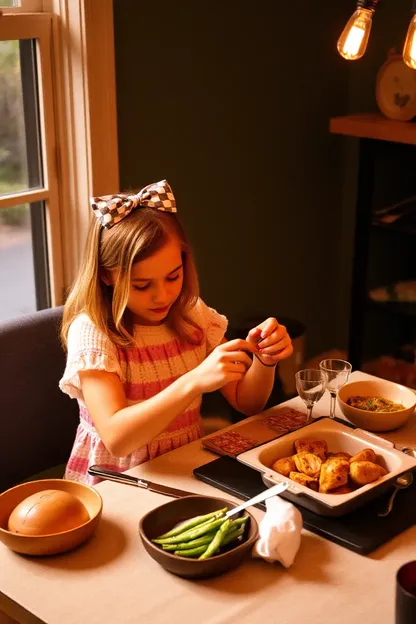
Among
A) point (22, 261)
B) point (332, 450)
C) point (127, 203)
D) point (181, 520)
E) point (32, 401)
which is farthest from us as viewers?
point (22, 261)

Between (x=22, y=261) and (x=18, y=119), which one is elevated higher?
(x=18, y=119)

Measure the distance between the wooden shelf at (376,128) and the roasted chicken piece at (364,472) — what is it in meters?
1.57

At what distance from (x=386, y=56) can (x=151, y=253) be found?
1880 millimetres

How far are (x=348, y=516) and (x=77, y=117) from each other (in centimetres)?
134

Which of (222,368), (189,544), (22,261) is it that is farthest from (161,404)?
(22,261)

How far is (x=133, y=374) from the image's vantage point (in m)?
1.81

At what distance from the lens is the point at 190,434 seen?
1.85m

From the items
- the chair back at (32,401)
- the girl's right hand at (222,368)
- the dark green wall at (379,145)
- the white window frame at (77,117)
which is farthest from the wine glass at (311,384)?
the dark green wall at (379,145)

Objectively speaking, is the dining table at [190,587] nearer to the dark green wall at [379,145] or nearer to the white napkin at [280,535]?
the white napkin at [280,535]

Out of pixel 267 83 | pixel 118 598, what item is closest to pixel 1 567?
pixel 118 598

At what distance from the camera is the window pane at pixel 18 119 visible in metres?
2.22

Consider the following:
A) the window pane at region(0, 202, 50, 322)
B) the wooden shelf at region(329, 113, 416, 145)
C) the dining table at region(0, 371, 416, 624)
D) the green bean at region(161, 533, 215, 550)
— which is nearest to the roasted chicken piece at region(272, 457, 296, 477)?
→ the dining table at region(0, 371, 416, 624)

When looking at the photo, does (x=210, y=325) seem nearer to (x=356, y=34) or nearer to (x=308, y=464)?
(x=308, y=464)

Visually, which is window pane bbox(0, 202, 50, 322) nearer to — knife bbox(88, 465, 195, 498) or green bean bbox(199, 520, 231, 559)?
knife bbox(88, 465, 195, 498)
